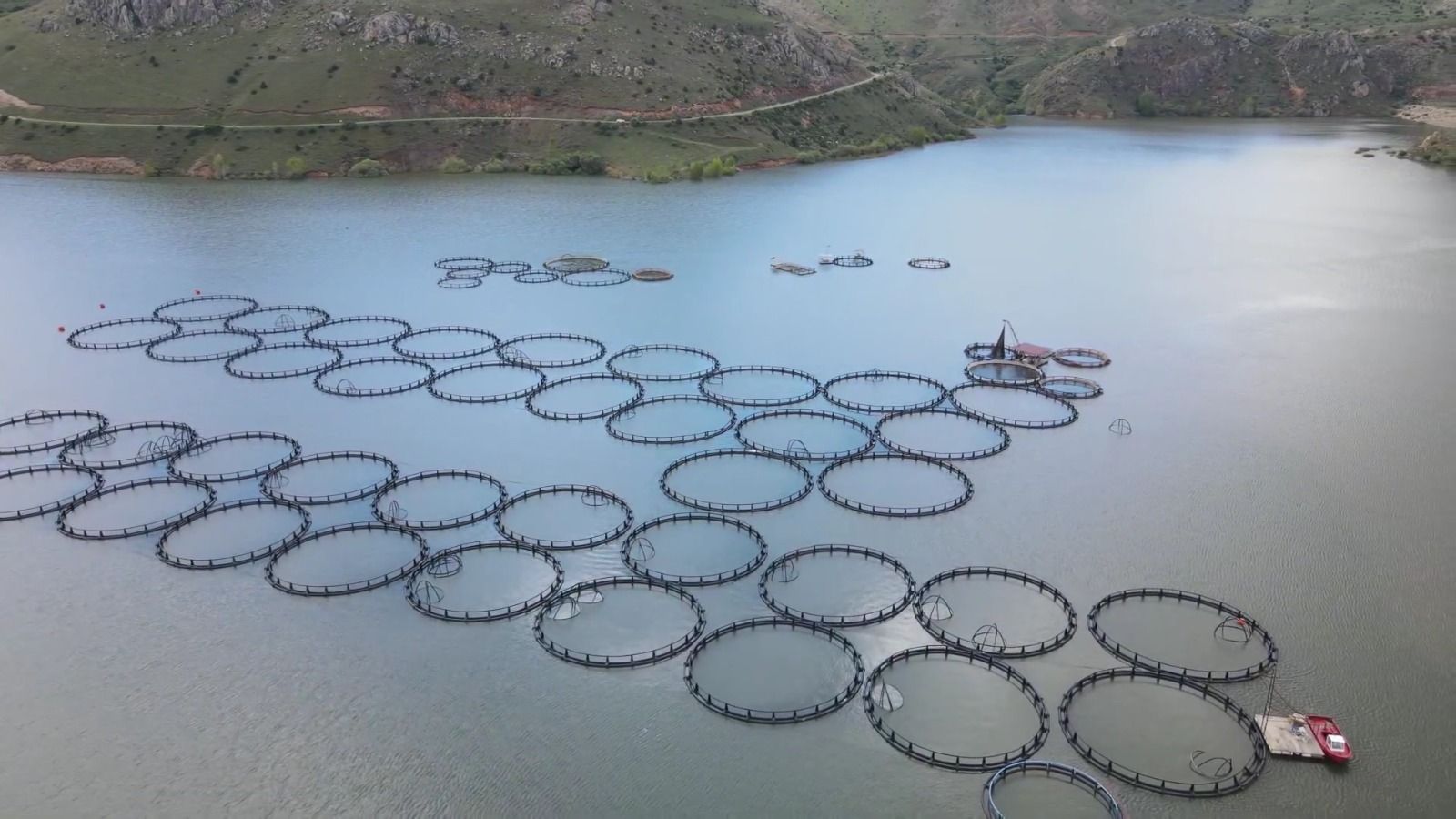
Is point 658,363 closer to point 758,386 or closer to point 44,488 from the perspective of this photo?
point 758,386

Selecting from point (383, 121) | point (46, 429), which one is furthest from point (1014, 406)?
point (383, 121)

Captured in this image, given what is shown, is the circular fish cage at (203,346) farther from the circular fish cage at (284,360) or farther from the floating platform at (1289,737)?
the floating platform at (1289,737)

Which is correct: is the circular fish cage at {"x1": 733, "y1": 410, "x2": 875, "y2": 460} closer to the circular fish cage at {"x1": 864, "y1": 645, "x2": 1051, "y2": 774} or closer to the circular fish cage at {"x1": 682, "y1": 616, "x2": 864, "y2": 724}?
the circular fish cage at {"x1": 682, "y1": 616, "x2": 864, "y2": 724}

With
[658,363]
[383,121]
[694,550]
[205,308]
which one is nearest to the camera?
[694,550]

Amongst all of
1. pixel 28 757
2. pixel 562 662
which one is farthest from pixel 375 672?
pixel 28 757

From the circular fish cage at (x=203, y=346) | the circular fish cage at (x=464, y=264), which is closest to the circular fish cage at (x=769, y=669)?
the circular fish cage at (x=203, y=346)

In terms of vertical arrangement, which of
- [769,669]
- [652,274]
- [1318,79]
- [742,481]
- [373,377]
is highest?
[1318,79]

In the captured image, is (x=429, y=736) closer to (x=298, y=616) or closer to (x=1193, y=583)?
(x=298, y=616)

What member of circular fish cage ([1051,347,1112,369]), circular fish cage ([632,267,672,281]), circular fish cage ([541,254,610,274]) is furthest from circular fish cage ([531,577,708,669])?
circular fish cage ([541,254,610,274])
